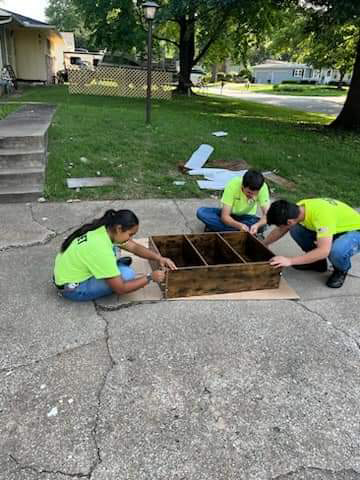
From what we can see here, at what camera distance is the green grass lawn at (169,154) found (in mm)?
5582

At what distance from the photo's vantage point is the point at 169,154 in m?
6.79

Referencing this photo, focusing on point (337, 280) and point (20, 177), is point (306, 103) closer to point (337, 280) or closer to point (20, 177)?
point (20, 177)

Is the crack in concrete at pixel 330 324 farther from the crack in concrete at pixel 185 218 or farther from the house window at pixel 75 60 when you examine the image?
the house window at pixel 75 60

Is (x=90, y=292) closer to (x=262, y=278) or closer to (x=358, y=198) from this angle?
(x=262, y=278)

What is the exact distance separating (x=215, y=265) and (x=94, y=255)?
98 cm

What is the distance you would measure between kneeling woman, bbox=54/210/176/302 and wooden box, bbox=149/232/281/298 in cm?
20

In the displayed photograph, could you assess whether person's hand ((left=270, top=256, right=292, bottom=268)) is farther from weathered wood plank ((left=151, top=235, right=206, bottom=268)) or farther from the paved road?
the paved road

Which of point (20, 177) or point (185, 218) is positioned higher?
point (20, 177)

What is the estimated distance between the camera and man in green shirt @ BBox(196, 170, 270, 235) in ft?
11.1

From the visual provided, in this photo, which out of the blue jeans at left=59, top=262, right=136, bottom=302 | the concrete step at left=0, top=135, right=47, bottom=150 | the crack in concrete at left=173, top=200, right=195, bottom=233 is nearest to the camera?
the blue jeans at left=59, top=262, right=136, bottom=302

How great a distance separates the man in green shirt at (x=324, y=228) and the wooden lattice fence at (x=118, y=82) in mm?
14934

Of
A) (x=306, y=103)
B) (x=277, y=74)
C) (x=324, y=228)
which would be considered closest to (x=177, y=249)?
(x=324, y=228)

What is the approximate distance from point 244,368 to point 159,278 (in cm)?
86

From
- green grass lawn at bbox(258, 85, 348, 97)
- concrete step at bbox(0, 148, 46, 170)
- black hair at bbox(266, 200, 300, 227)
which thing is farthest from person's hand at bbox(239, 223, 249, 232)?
green grass lawn at bbox(258, 85, 348, 97)
